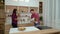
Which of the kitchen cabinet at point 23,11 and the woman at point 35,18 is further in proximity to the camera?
the kitchen cabinet at point 23,11

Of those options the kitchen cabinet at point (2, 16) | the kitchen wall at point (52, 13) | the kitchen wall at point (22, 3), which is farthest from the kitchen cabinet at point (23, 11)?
the kitchen wall at point (52, 13)

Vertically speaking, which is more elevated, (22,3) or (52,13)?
(22,3)

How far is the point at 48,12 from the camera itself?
1994 mm

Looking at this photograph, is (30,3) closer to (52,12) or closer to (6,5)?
(6,5)

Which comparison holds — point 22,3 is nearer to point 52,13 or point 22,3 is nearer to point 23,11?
point 23,11

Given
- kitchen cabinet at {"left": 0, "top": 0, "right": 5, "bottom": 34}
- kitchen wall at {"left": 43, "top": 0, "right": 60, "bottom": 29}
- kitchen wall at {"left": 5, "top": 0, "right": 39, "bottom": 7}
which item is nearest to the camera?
kitchen wall at {"left": 43, "top": 0, "right": 60, "bottom": 29}

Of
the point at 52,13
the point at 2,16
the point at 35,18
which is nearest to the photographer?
the point at 52,13

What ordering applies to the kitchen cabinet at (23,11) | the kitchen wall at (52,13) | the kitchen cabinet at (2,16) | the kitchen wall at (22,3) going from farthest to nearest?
the kitchen cabinet at (2,16)
the kitchen wall at (22,3)
the kitchen cabinet at (23,11)
the kitchen wall at (52,13)

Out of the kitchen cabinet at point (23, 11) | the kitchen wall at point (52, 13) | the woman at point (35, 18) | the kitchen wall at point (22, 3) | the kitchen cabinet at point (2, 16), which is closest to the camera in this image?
the kitchen wall at point (52, 13)

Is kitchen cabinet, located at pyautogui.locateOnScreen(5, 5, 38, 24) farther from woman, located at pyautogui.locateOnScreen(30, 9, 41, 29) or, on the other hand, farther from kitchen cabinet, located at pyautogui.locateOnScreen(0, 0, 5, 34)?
kitchen cabinet, located at pyautogui.locateOnScreen(0, 0, 5, 34)

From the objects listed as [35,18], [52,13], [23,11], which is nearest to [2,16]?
[23,11]

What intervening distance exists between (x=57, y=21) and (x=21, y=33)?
0.71 metres

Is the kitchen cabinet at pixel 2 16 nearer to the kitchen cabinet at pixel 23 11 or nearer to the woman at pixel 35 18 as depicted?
the kitchen cabinet at pixel 23 11

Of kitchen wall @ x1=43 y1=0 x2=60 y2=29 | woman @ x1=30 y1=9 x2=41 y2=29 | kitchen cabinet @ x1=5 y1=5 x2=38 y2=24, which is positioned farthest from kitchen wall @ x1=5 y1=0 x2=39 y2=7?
kitchen wall @ x1=43 y1=0 x2=60 y2=29
